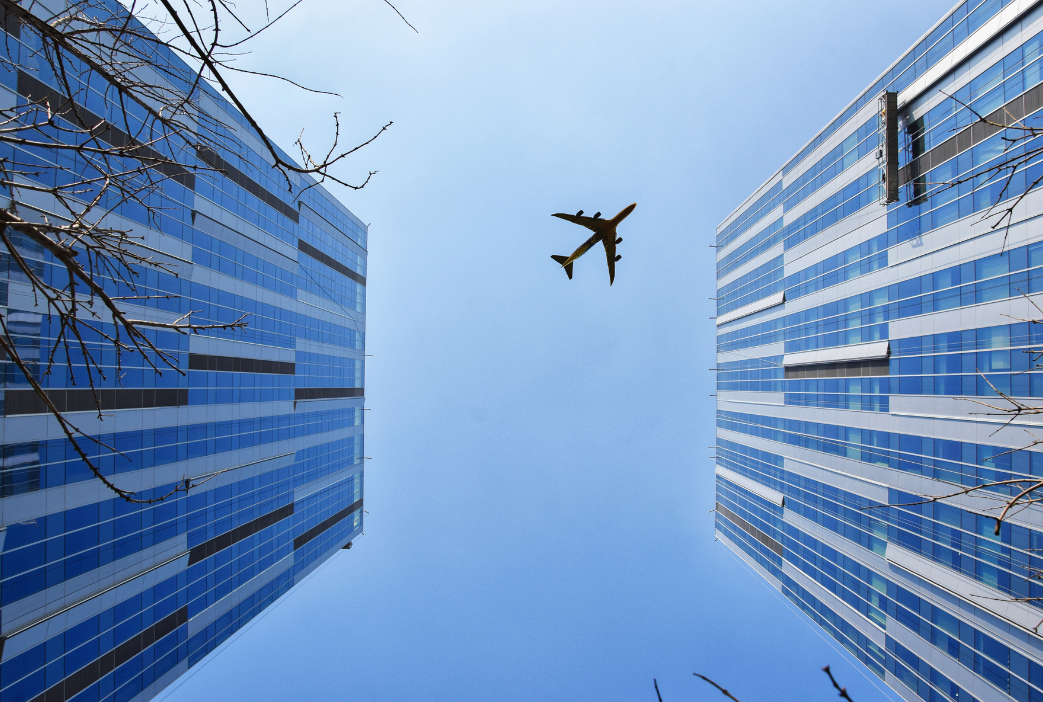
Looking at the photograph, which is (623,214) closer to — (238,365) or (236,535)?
(238,365)

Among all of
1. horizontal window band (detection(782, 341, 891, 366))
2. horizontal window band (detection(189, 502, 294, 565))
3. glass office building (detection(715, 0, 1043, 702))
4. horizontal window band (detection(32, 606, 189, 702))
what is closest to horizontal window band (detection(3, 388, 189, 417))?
horizontal window band (detection(189, 502, 294, 565))

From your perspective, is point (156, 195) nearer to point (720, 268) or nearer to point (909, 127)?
point (909, 127)

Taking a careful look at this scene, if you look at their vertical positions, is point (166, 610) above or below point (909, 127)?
below

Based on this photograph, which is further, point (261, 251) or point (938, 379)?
point (261, 251)

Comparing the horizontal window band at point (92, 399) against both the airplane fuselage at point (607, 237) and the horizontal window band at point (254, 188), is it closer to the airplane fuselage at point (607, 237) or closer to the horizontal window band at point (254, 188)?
the horizontal window band at point (254, 188)

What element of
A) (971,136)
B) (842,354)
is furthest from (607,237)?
(842,354)

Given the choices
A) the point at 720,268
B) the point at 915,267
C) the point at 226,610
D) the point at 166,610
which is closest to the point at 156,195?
the point at 166,610

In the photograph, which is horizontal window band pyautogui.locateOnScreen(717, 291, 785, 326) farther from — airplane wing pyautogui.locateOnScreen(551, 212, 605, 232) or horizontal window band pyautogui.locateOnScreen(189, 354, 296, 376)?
horizontal window band pyautogui.locateOnScreen(189, 354, 296, 376)

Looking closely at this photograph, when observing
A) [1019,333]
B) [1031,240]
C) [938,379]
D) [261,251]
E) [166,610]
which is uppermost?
[261,251]
